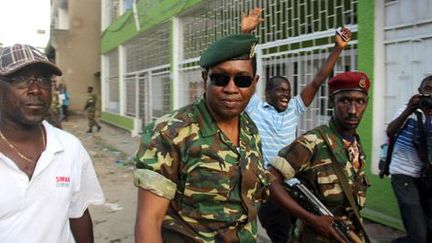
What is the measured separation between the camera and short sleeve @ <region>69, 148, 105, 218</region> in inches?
73.9

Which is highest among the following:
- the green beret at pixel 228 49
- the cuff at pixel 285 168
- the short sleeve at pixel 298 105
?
the green beret at pixel 228 49

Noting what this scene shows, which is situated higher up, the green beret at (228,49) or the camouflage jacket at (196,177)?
the green beret at (228,49)

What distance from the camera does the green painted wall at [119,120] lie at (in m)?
14.9

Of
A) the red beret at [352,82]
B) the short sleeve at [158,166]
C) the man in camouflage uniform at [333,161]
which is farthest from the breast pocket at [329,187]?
the short sleeve at [158,166]

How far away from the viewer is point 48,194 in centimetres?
170

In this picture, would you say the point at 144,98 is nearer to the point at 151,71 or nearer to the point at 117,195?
the point at 151,71

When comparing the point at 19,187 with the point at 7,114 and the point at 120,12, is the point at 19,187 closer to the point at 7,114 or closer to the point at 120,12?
the point at 7,114

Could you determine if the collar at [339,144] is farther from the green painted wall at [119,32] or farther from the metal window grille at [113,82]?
the metal window grille at [113,82]

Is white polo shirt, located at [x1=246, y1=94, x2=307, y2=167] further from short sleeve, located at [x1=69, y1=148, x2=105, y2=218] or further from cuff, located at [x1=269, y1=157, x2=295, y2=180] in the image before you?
short sleeve, located at [x1=69, y1=148, x2=105, y2=218]

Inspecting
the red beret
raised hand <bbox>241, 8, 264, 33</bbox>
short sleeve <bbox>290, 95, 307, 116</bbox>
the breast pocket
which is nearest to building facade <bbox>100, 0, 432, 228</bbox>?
short sleeve <bbox>290, 95, 307, 116</bbox>

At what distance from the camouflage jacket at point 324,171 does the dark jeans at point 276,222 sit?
1249mm

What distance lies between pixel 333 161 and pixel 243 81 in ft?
2.20

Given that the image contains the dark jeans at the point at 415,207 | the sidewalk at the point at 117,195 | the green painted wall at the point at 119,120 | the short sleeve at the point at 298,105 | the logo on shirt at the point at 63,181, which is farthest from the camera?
the green painted wall at the point at 119,120

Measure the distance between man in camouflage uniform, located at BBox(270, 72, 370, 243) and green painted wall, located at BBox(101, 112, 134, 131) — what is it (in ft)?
41.7
